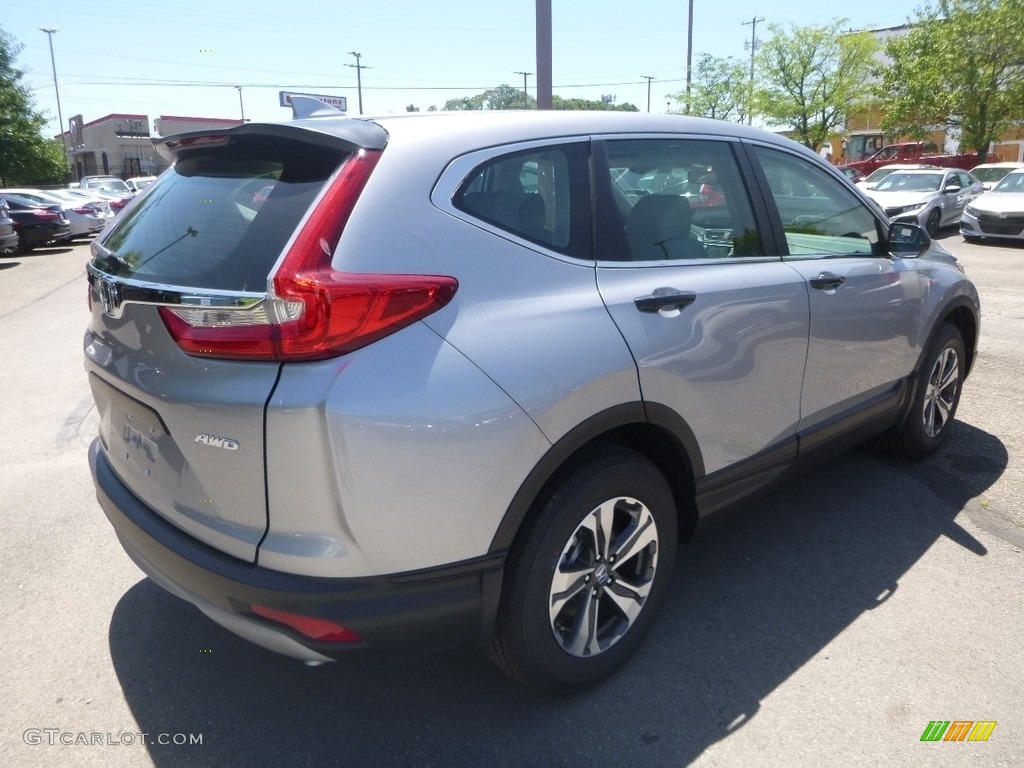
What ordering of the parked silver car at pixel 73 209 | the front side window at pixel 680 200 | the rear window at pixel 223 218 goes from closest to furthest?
the rear window at pixel 223 218, the front side window at pixel 680 200, the parked silver car at pixel 73 209

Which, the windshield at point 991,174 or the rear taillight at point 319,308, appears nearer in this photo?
the rear taillight at point 319,308

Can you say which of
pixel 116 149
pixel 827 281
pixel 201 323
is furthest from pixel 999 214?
pixel 116 149

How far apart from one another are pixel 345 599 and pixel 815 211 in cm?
280

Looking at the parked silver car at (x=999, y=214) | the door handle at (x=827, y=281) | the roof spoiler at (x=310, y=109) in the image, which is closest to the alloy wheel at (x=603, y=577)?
the door handle at (x=827, y=281)

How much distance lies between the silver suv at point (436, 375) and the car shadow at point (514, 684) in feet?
0.62

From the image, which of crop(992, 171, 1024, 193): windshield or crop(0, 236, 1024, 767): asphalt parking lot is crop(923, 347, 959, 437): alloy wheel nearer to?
crop(0, 236, 1024, 767): asphalt parking lot

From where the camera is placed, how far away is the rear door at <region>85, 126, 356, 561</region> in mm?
2049

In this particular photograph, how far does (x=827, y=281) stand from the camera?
11.0 ft

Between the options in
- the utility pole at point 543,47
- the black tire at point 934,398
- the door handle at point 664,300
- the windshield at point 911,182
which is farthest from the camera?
the windshield at point 911,182

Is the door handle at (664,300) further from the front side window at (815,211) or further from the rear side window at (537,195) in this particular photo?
the front side window at (815,211)

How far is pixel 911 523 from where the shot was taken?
3.88 meters

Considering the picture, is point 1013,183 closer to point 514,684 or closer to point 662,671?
point 662,671

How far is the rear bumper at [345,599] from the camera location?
2.05 meters

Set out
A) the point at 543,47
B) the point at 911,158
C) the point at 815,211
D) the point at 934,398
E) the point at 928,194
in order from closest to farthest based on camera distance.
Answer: the point at 815,211, the point at 934,398, the point at 543,47, the point at 928,194, the point at 911,158
